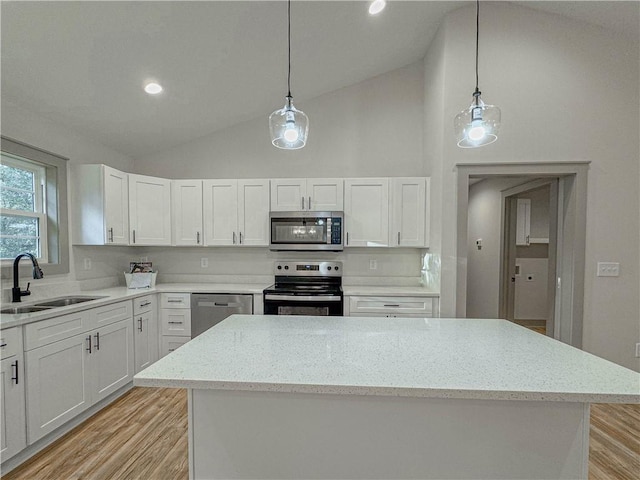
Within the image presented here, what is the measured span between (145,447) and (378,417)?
182cm

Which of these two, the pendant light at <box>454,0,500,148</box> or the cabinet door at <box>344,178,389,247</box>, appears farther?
the cabinet door at <box>344,178,389,247</box>

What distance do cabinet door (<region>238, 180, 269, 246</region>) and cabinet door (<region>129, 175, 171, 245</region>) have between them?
839mm

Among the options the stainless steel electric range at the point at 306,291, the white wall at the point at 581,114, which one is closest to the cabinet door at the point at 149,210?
the stainless steel electric range at the point at 306,291

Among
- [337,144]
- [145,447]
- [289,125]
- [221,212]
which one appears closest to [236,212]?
[221,212]

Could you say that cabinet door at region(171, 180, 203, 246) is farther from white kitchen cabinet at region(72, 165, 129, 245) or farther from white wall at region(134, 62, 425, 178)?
white kitchen cabinet at region(72, 165, 129, 245)

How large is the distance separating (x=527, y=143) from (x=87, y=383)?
4.19m

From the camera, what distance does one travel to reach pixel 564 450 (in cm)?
108

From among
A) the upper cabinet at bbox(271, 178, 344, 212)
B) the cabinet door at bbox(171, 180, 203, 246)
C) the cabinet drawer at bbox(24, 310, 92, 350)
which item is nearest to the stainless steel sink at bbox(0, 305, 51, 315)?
the cabinet drawer at bbox(24, 310, 92, 350)

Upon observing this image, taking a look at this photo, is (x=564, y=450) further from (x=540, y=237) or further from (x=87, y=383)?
(x=540, y=237)

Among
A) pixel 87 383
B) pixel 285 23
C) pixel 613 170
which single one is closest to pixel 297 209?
pixel 285 23

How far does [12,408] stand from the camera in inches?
71.0

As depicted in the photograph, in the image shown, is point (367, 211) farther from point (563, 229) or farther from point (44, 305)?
point (44, 305)

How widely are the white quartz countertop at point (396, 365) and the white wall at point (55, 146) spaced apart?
2.17m

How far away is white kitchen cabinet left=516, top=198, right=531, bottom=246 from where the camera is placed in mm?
4801
